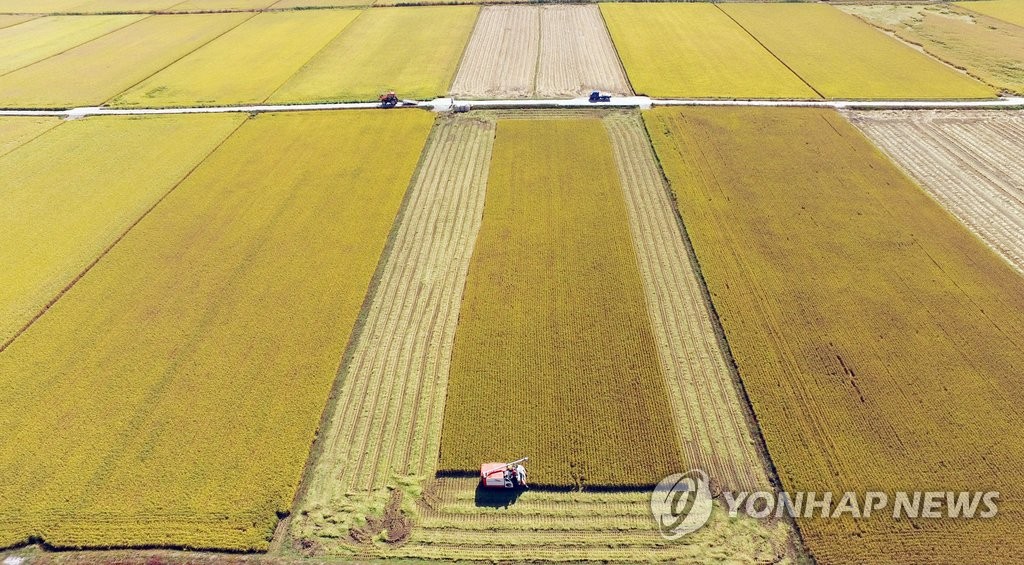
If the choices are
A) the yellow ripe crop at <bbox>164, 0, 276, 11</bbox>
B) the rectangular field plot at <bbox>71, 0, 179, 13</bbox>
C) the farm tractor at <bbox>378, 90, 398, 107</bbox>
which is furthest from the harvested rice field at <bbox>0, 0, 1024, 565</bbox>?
the rectangular field plot at <bbox>71, 0, 179, 13</bbox>

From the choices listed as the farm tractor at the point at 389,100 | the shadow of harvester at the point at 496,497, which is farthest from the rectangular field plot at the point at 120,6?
the shadow of harvester at the point at 496,497

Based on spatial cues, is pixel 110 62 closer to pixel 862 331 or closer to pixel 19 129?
pixel 19 129

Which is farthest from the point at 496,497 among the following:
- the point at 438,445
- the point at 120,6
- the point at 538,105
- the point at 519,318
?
the point at 120,6

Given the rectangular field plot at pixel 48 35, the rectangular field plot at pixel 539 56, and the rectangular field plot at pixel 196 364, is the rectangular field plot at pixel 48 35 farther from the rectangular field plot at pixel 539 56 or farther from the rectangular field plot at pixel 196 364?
the rectangular field plot at pixel 539 56

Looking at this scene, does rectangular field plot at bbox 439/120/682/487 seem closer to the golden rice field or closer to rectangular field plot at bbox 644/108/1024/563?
rectangular field plot at bbox 644/108/1024/563

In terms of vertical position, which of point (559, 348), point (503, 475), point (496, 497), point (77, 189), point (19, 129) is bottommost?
point (496, 497)
